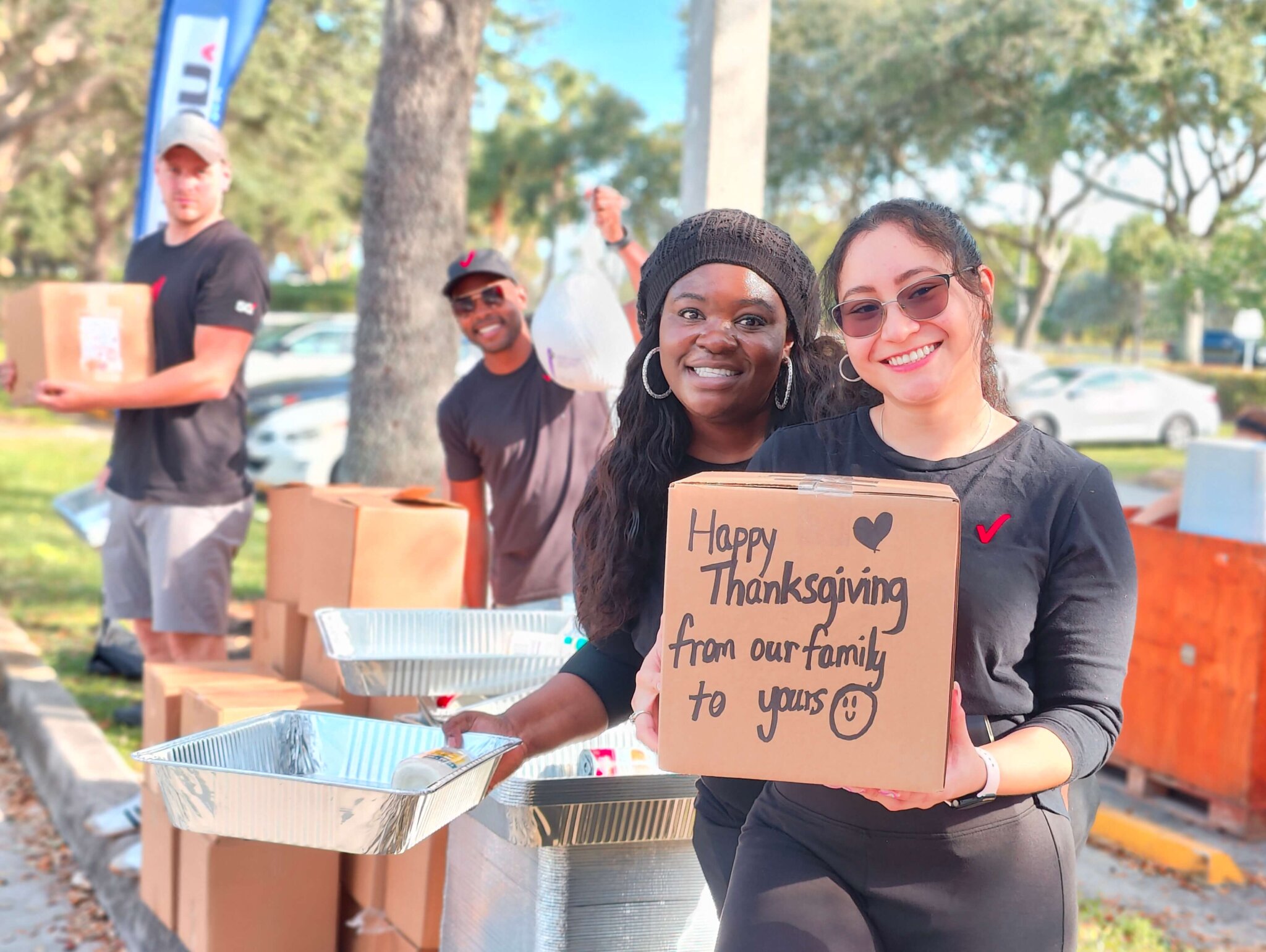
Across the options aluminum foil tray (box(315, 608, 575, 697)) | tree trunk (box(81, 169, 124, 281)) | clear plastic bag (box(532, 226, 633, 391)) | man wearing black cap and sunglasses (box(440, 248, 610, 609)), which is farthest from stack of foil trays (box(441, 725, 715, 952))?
tree trunk (box(81, 169, 124, 281))

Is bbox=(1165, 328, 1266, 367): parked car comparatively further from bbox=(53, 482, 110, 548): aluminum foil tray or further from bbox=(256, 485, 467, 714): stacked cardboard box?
bbox=(256, 485, 467, 714): stacked cardboard box

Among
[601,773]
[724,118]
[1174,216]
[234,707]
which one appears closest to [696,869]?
[601,773]

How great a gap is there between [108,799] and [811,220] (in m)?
33.5

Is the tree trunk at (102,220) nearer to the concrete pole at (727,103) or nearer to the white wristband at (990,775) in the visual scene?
the concrete pole at (727,103)

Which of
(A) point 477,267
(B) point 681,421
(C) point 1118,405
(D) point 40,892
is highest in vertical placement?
(A) point 477,267

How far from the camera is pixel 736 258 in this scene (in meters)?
2.15

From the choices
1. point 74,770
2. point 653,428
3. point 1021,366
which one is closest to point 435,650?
point 653,428

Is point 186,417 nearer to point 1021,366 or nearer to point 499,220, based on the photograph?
point 1021,366

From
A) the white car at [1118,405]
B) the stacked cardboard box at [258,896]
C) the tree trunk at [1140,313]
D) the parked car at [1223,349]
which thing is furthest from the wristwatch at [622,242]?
the tree trunk at [1140,313]

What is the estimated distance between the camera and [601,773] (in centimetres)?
243

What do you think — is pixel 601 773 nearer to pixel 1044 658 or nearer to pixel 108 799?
pixel 1044 658

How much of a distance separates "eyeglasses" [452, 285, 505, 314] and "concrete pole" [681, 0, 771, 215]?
0.70 m

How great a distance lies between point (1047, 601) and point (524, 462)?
254cm

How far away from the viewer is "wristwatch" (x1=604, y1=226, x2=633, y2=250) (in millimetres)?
3778
